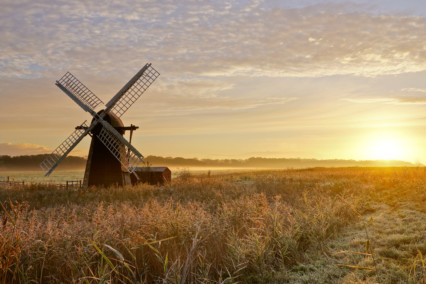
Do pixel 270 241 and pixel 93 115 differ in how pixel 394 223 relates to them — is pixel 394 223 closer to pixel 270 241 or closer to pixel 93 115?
pixel 270 241

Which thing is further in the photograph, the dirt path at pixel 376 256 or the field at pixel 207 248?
the dirt path at pixel 376 256

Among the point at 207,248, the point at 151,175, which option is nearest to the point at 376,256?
the point at 207,248

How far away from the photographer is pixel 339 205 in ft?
34.1

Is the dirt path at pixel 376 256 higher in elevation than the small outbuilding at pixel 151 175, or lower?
lower

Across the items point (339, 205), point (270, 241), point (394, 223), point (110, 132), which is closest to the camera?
point (270, 241)

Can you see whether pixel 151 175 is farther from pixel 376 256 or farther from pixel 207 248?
pixel 376 256

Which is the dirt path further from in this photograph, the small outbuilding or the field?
the small outbuilding

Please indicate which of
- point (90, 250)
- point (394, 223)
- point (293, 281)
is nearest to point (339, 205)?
point (394, 223)

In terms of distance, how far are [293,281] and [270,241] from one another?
3.32 ft

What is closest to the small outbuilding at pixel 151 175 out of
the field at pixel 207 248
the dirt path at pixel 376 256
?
the field at pixel 207 248

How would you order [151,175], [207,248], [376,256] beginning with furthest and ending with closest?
[151,175], [376,256], [207,248]

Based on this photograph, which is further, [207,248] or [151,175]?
[151,175]

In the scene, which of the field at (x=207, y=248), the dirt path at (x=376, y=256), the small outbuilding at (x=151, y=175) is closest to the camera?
the field at (x=207, y=248)

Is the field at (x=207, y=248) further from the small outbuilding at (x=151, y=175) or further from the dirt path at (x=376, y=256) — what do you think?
the small outbuilding at (x=151, y=175)
